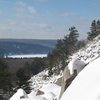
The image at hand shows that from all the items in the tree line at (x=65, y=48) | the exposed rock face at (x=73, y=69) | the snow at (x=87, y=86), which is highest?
the snow at (x=87, y=86)

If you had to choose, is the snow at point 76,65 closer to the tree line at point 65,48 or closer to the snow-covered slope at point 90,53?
the snow-covered slope at point 90,53

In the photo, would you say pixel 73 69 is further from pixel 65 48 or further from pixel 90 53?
pixel 65 48

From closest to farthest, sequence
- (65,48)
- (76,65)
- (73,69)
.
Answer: (76,65) < (73,69) < (65,48)

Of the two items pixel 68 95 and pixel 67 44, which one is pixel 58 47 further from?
pixel 68 95

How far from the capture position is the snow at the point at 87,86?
15.8 feet

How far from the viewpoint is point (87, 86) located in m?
5.14

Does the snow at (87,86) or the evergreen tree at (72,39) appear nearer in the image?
the snow at (87,86)

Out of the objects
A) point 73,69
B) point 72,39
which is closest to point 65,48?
point 72,39

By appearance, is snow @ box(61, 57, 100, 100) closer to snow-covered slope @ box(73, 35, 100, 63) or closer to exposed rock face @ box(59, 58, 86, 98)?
exposed rock face @ box(59, 58, 86, 98)

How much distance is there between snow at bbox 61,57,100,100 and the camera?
483 centimetres

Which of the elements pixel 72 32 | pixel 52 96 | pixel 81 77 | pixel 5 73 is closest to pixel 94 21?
pixel 72 32

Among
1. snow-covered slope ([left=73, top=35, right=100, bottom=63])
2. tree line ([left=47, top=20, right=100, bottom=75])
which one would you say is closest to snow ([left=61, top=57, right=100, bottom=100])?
snow-covered slope ([left=73, top=35, right=100, bottom=63])

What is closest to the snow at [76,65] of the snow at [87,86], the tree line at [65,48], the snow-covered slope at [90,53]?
the snow at [87,86]

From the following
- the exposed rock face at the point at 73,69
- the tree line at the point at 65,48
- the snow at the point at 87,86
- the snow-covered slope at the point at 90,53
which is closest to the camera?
the snow at the point at 87,86
